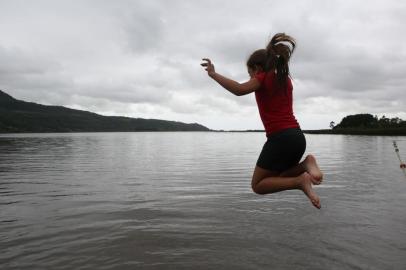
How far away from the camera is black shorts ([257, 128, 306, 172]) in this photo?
584 centimetres

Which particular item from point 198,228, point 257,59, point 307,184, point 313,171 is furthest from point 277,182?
point 198,228

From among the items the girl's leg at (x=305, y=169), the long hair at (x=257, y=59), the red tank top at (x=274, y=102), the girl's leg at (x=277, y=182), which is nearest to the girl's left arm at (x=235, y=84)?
the red tank top at (x=274, y=102)

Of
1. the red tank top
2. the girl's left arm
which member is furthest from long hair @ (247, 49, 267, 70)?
the girl's left arm

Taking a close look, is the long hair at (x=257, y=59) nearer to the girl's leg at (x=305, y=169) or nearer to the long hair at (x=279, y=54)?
the long hair at (x=279, y=54)

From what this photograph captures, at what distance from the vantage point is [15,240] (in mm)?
9234

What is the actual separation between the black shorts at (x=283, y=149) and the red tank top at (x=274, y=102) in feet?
0.39

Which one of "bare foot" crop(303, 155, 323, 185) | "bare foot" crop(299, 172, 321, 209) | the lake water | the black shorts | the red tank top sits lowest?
the lake water

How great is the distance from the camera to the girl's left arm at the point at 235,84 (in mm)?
5713

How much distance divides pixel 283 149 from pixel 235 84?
4.08ft

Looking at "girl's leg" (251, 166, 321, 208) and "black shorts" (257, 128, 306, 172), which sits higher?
"black shorts" (257, 128, 306, 172)

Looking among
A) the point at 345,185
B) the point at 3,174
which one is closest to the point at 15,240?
the point at 345,185

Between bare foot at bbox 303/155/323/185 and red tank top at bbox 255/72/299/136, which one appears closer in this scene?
red tank top at bbox 255/72/299/136

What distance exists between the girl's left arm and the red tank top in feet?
0.44

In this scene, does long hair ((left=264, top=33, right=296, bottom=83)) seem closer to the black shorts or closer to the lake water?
the black shorts
